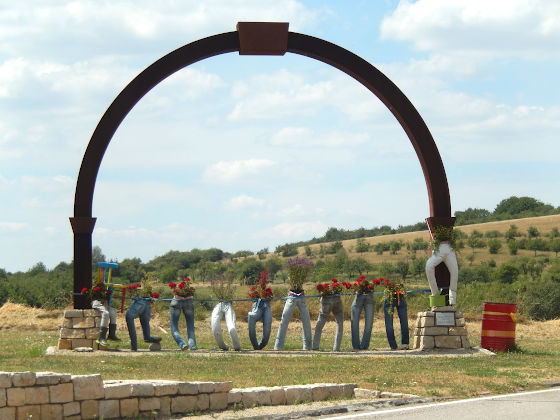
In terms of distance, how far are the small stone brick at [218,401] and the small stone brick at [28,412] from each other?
2153 mm

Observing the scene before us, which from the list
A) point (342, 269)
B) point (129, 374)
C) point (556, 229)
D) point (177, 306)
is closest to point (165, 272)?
point (342, 269)

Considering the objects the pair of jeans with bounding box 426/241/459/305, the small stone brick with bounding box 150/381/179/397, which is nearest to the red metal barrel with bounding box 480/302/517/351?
the pair of jeans with bounding box 426/241/459/305

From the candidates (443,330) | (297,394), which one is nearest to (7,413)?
(297,394)

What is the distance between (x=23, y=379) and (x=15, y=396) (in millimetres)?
200

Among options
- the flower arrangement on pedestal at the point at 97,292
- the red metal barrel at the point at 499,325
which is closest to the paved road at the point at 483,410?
the red metal barrel at the point at 499,325

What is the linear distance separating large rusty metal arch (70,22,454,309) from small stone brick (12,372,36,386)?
8.96 metres

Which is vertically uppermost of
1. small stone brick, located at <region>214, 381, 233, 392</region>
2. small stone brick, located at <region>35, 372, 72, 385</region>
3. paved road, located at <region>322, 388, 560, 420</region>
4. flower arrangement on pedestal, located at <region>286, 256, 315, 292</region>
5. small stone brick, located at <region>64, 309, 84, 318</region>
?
flower arrangement on pedestal, located at <region>286, 256, 315, 292</region>

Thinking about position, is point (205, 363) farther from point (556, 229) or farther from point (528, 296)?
point (556, 229)

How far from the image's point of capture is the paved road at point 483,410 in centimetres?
1042

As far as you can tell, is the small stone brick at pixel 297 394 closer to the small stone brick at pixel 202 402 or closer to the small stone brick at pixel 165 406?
the small stone brick at pixel 202 402

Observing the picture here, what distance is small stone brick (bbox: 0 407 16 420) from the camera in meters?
9.74

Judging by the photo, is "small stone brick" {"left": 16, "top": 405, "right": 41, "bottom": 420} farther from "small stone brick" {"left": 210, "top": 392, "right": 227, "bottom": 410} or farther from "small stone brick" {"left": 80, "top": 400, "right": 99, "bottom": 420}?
"small stone brick" {"left": 210, "top": 392, "right": 227, "bottom": 410}

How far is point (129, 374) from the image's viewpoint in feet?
45.6

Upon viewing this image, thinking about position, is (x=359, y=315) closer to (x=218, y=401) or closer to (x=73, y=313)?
(x=73, y=313)
